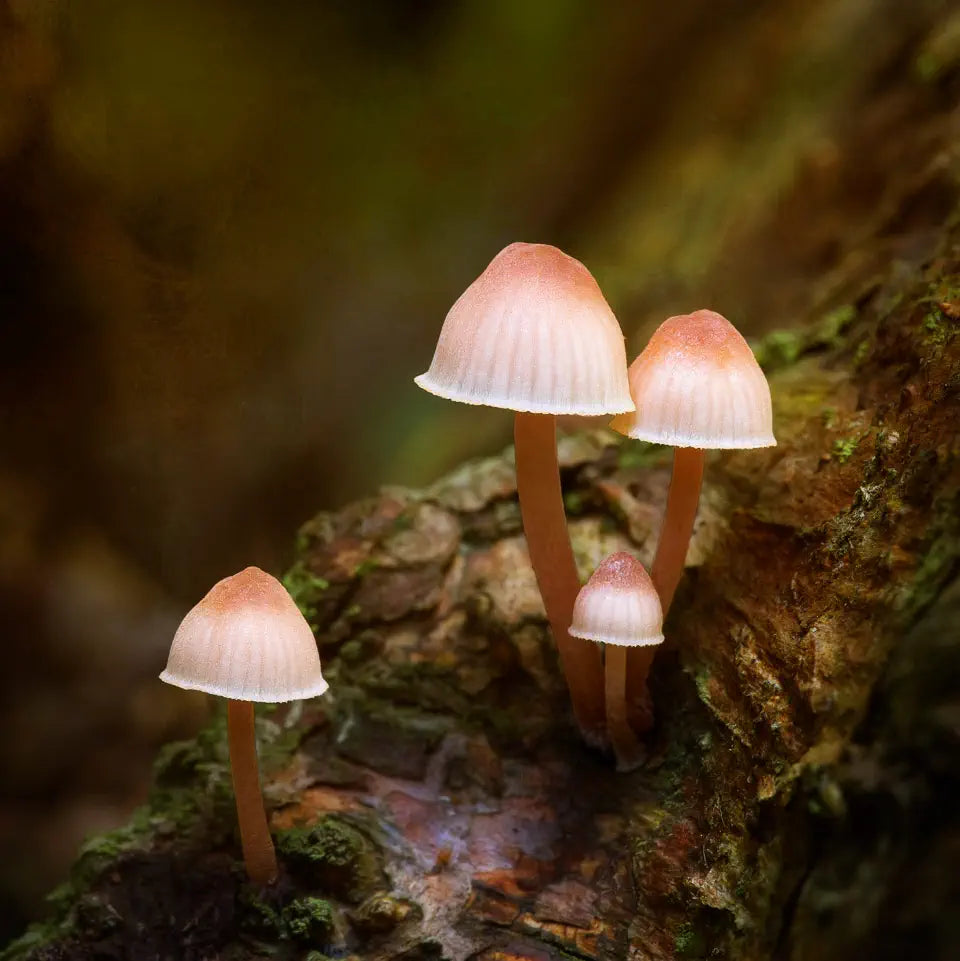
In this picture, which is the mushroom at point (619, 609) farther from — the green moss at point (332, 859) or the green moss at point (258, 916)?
the green moss at point (258, 916)

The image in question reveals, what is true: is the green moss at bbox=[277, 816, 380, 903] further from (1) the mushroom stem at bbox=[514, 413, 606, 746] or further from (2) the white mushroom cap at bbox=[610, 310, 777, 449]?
(2) the white mushroom cap at bbox=[610, 310, 777, 449]

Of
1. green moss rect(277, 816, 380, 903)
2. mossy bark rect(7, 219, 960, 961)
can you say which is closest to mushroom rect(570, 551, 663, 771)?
mossy bark rect(7, 219, 960, 961)

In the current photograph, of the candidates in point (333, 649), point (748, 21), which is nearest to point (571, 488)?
point (333, 649)

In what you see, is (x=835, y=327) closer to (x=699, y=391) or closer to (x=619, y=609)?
(x=699, y=391)

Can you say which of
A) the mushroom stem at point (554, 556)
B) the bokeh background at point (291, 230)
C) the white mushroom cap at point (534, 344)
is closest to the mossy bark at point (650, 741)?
the mushroom stem at point (554, 556)

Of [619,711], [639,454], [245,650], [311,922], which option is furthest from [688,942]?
[639,454]

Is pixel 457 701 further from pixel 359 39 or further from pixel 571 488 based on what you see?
pixel 359 39

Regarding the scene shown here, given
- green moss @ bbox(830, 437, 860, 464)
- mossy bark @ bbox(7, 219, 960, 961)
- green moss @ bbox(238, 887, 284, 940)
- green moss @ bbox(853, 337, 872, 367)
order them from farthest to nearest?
green moss @ bbox(853, 337, 872, 367), green moss @ bbox(830, 437, 860, 464), green moss @ bbox(238, 887, 284, 940), mossy bark @ bbox(7, 219, 960, 961)
